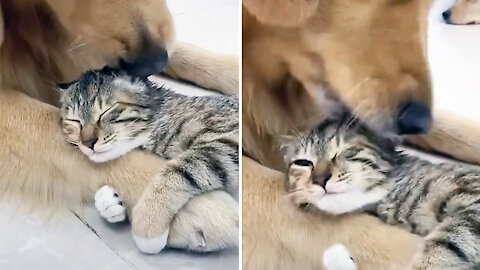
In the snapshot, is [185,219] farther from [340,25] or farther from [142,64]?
[340,25]

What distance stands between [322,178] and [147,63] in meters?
0.44

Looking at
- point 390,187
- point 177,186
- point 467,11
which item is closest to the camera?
point 467,11

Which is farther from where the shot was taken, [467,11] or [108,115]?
[108,115]

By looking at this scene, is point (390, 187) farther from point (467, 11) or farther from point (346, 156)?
point (467, 11)

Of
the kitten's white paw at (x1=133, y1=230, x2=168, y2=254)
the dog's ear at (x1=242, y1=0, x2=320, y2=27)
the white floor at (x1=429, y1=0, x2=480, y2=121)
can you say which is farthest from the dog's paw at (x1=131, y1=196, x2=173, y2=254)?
the white floor at (x1=429, y1=0, x2=480, y2=121)

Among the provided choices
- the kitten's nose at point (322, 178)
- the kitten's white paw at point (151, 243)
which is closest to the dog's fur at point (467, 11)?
the kitten's nose at point (322, 178)

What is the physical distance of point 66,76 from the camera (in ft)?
Answer: 4.23

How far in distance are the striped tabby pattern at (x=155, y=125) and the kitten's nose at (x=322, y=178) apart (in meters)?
0.17

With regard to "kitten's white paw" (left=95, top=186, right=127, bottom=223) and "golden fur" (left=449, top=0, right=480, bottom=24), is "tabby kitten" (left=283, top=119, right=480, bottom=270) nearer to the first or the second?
"golden fur" (left=449, top=0, right=480, bottom=24)

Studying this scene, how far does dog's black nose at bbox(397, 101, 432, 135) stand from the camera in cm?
109

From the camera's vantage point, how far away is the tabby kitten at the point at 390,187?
1.05 m

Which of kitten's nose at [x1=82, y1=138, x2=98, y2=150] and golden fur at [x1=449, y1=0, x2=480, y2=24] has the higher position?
golden fur at [x1=449, y1=0, x2=480, y2=24]

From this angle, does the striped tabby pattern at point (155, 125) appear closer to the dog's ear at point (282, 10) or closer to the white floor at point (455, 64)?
the dog's ear at point (282, 10)

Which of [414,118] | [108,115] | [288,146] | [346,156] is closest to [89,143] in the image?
[108,115]
